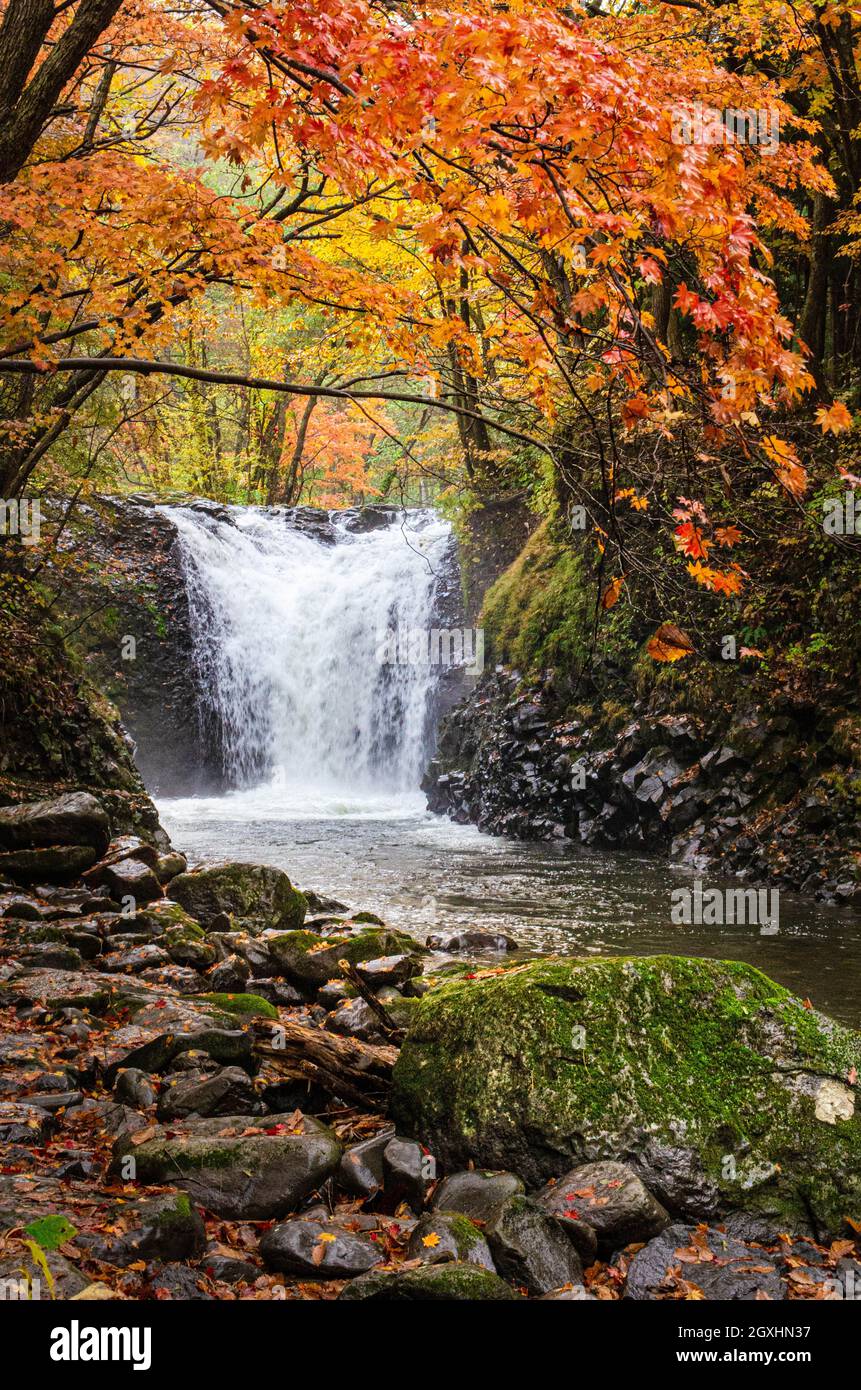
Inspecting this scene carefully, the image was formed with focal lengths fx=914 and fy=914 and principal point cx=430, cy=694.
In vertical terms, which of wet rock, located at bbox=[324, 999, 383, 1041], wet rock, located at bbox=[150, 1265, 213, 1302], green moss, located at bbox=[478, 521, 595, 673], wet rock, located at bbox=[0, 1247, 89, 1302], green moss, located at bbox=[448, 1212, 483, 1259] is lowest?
wet rock, located at bbox=[324, 999, 383, 1041]

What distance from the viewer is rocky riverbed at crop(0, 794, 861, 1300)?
9.71 ft

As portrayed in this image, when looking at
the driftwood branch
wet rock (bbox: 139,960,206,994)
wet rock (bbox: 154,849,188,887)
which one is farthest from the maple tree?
wet rock (bbox: 154,849,188,887)

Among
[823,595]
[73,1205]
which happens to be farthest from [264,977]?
[823,595]

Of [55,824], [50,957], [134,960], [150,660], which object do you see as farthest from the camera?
[150,660]

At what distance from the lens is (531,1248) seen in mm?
3008

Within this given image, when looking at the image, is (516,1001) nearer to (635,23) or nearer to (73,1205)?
(73,1205)

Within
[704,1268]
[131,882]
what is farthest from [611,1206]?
[131,882]

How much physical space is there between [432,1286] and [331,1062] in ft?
6.06

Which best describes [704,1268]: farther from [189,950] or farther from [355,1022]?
[189,950]

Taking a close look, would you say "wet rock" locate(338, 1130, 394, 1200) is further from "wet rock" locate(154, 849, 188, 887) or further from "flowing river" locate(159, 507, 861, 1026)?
"wet rock" locate(154, 849, 188, 887)

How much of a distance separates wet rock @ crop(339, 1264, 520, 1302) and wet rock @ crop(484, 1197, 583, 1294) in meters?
0.24

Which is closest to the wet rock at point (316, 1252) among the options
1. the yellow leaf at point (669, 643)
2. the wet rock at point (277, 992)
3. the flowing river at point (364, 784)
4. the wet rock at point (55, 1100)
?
the wet rock at point (55, 1100)

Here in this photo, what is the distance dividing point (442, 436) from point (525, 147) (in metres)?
17.4

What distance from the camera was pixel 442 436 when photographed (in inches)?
808
